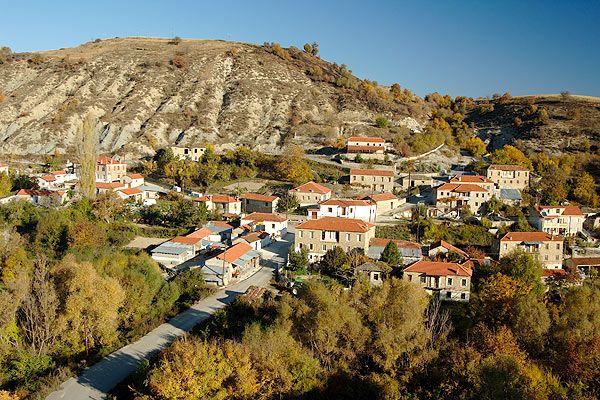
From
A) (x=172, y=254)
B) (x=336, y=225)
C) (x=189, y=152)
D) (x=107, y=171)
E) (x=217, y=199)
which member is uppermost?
(x=189, y=152)

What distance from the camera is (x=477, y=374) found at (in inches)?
567

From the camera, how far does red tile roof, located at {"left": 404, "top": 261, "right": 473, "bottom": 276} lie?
2536 centimetres

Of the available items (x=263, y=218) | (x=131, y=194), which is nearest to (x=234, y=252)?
(x=263, y=218)

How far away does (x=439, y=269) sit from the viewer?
2575cm

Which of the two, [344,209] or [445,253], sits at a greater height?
[344,209]

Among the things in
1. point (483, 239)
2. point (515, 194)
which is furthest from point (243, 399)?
point (515, 194)

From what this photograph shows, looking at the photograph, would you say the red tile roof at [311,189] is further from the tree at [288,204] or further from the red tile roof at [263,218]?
the red tile roof at [263,218]

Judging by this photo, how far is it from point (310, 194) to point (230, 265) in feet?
50.4

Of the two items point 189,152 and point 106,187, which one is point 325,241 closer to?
point 106,187

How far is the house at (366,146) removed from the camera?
53.0 meters

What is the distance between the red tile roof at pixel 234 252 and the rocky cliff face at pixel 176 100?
101 ft

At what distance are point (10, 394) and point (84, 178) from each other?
24208 millimetres

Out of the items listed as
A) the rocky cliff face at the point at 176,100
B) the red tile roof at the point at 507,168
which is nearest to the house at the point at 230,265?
the red tile roof at the point at 507,168

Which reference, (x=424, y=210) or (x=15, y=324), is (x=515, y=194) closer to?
(x=424, y=210)
